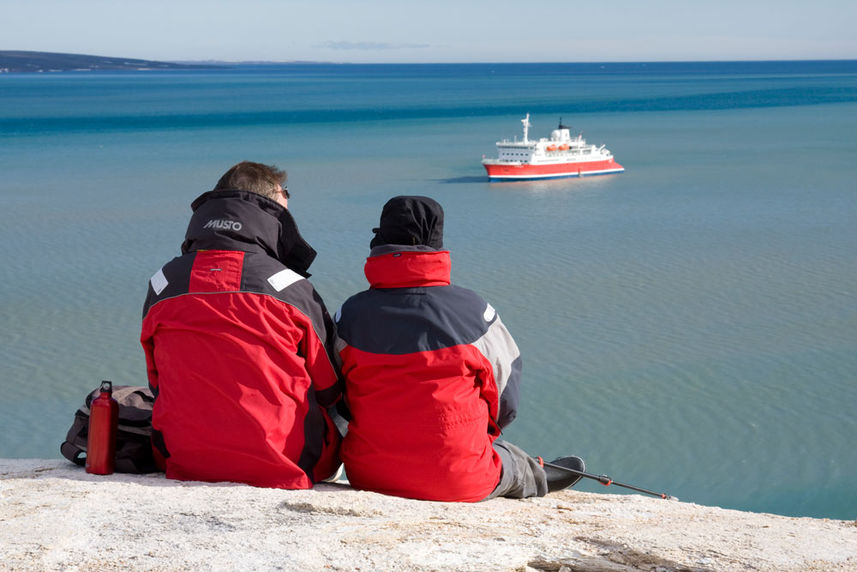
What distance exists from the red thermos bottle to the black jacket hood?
2.06ft

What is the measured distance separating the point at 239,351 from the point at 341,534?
2.24 feet

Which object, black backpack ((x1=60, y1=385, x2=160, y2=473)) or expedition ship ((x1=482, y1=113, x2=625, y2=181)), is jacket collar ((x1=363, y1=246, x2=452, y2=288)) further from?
expedition ship ((x1=482, y1=113, x2=625, y2=181))

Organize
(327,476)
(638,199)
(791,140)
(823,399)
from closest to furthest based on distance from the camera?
1. (327,476)
2. (823,399)
3. (638,199)
4. (791,140)

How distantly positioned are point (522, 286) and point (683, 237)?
4.94 meters

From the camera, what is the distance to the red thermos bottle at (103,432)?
11.3 feet

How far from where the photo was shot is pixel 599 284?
40.9 ft

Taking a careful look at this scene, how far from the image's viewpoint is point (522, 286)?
1239 cm

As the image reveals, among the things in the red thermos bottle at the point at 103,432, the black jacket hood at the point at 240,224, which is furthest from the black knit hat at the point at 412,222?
the red thermos bottle at the point at 103,432

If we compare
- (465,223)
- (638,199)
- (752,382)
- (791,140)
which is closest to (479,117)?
(791,140)

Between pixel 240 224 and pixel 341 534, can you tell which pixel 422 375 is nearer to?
pixel 341 534

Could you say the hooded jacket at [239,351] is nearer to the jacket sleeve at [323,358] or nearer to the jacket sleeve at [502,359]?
the jacket sleeve at [323,358]

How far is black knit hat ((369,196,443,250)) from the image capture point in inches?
125

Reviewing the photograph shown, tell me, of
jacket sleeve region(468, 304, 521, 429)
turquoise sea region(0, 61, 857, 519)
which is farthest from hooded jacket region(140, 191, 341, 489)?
turquoise sea region(0, 61, 857, 519)

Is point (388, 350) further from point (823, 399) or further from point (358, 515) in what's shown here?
point (823, 399)
